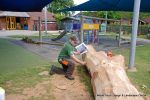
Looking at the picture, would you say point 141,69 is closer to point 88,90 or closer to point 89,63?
point 89,63

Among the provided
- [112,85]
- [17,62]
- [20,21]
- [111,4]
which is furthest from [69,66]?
[20,21]

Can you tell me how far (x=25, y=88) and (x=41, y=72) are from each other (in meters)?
1.54

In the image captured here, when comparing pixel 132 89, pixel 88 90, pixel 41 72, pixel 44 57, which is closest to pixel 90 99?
pixel 88 90

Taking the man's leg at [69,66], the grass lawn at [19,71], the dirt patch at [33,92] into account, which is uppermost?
the man's leg at [69,66]

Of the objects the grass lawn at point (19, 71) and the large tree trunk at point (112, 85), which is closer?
the large tree trunk at point (112, 85)

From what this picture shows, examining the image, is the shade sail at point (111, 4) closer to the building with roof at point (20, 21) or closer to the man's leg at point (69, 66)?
the man's leg at point (69, 66)

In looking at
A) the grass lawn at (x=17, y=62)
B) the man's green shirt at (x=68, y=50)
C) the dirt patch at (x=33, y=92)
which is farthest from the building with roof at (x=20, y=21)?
the dirt patch at (x=33, y=92)

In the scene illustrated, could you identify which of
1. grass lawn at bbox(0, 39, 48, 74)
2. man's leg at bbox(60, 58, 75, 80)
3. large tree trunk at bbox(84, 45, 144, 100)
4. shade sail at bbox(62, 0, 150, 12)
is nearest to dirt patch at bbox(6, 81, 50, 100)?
man's leg at bbox(60, 58, 75, 80)

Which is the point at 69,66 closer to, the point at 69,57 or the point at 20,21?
the point at 69,57

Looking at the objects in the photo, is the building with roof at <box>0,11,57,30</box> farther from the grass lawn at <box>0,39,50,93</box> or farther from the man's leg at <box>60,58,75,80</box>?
the man's leg at <box>60,58,75,80</box>

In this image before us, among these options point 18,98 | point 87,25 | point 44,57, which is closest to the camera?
point 18,98

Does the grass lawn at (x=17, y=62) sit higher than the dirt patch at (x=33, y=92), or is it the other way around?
the grass lawn at (x=17, y=62)

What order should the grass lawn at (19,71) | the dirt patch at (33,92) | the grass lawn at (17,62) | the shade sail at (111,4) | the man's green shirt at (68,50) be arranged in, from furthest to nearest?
the shade sail at (111,4) → the grass lawn at (17,62) → the man's green shirt at (68,50) → the grass lawn at (19,71) → the dirt patch at (33,92)

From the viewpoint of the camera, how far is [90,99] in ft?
19.2
